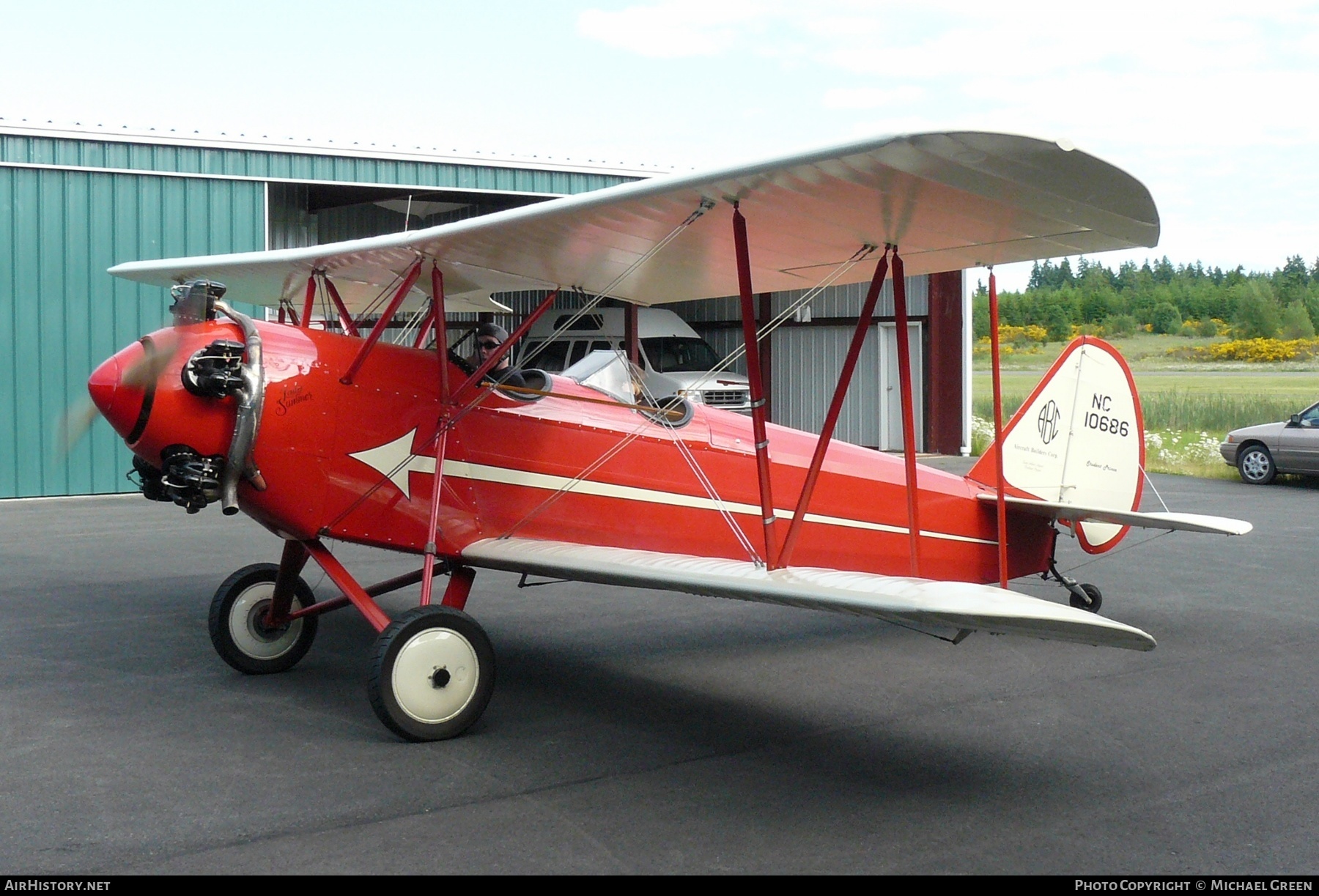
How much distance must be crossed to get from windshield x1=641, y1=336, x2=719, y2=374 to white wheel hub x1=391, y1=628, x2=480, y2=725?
15.5 m

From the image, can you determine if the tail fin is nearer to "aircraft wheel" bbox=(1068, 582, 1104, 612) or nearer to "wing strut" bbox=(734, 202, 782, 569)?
"aircraft wheel" bbox=(1068, 582, 1104, 612)

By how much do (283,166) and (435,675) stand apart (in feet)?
43.0

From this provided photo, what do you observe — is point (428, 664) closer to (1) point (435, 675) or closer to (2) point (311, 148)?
(1) point (435, 675)

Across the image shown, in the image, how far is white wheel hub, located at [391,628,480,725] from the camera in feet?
15.4

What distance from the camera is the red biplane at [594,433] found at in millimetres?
4352

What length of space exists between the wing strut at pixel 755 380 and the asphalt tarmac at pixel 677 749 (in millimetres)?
955

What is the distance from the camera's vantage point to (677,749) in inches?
188

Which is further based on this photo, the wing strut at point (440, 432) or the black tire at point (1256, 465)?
the black tire at point (1256, 465)

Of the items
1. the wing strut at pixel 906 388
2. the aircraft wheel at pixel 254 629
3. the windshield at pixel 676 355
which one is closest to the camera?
the wing strut at pixel 906 388

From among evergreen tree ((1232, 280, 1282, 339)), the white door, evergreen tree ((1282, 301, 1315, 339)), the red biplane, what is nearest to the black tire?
the white door

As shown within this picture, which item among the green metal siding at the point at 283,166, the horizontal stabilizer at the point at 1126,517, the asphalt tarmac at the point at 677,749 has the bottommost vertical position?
the asphalt tarmac at the point at 677,749

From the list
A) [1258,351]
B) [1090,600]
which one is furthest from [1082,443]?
[1258,351]

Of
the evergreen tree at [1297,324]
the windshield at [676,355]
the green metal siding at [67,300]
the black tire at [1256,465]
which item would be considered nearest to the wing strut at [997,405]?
the green metal siding at [67,300]

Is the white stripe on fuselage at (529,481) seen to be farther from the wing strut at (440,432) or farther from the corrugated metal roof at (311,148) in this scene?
the corrugated metal roof at (311,148)
